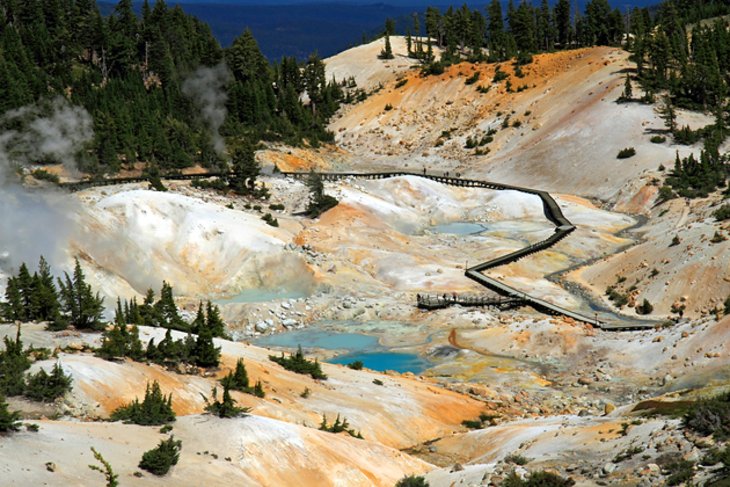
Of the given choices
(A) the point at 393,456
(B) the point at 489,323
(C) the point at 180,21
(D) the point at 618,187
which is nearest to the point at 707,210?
(D) the point at 618,187

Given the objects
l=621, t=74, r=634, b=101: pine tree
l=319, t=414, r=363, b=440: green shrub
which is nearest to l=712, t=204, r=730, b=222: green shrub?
l=319, t=414, r=363, b=440: green shrub

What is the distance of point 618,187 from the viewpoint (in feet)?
334

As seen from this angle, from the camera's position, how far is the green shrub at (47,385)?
101ft

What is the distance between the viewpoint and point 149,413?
29.2 m

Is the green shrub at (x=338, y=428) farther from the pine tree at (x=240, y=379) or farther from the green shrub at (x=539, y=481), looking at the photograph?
the green shrub at (x=539, y=481)

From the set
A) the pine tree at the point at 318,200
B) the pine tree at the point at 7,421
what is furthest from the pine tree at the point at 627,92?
the pine tree at the point at 7,421

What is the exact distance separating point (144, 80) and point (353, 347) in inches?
3273

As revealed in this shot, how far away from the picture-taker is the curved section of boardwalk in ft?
→ 207

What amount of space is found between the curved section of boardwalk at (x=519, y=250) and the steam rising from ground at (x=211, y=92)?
2207 centimetres

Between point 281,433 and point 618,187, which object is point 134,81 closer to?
point 618,187

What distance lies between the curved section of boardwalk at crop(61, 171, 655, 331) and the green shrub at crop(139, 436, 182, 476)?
4047cm

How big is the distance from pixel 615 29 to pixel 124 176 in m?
92.8

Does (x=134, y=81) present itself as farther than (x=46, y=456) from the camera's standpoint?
Yes

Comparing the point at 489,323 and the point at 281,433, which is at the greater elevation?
the point at 281,433
